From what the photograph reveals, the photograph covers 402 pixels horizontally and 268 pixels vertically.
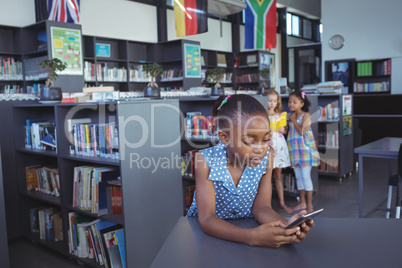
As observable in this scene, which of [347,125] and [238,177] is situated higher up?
[238,177]

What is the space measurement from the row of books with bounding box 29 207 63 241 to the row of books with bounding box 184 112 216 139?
5.04 feet

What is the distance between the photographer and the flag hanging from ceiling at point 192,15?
593 cm

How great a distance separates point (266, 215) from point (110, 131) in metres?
1.71

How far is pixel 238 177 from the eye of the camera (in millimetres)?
1406

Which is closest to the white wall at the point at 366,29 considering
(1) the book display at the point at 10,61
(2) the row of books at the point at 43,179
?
(1) the book display at the point at 10,61

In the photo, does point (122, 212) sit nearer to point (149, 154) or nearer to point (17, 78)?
point (149, 154)

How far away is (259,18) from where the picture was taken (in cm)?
742

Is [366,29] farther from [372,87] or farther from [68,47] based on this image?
[68,47]

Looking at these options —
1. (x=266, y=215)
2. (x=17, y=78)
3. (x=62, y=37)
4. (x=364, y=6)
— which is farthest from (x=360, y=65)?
(x=266, y=215)

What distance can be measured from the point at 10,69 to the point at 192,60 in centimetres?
404

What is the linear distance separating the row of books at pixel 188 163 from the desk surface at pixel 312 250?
9.39ft

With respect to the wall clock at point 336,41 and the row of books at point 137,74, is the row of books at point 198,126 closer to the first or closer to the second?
the row of books at point 137,74

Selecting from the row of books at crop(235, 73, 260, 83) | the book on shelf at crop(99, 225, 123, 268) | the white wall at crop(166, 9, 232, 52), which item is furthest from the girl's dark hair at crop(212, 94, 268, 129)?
the row of books at crop(235, 73, 260, 83)

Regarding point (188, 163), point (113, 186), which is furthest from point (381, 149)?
point (113, 186)
